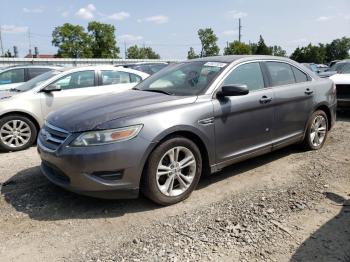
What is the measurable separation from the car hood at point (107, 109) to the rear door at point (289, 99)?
1.49 meters

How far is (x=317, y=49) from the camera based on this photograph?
2667 inches

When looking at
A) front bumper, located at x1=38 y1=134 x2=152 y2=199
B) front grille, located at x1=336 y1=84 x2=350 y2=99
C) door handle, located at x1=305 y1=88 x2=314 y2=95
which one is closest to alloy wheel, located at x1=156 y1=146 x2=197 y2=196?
front bumper, located at x1=38 y1=134 x2=152 y2=199

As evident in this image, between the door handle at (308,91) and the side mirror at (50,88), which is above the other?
the side mirror at (50,88)

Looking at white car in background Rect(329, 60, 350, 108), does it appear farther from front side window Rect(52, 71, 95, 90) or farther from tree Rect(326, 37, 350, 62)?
tree Rect(326, 37, 350, 62)

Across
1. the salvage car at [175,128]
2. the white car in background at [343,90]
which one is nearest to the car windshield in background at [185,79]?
the salvage car at [175,128]

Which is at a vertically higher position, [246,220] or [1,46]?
[1,46]

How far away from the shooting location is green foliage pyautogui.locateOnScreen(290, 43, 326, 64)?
6662 cm

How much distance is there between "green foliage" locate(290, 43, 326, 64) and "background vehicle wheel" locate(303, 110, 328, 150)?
6416 centimetres

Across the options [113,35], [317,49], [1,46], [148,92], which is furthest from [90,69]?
[317,49]

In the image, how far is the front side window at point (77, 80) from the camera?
7.30 metres

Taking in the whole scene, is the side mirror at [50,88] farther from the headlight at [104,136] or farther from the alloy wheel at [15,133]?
the headlight at [104,136]

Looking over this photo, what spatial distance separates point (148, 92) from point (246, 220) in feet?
6.71

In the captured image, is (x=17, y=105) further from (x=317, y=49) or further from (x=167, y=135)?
(x=317, y=49)

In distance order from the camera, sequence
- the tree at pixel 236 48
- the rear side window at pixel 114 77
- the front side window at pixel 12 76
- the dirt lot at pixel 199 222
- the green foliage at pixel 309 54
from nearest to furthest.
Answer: the dirt lot at pixel 199 222 < the rear side window at pixel 114 77 < the front side window at pixel 12 76 < the tree at pixel 236 48 < the green foliage at pixel 309 54
